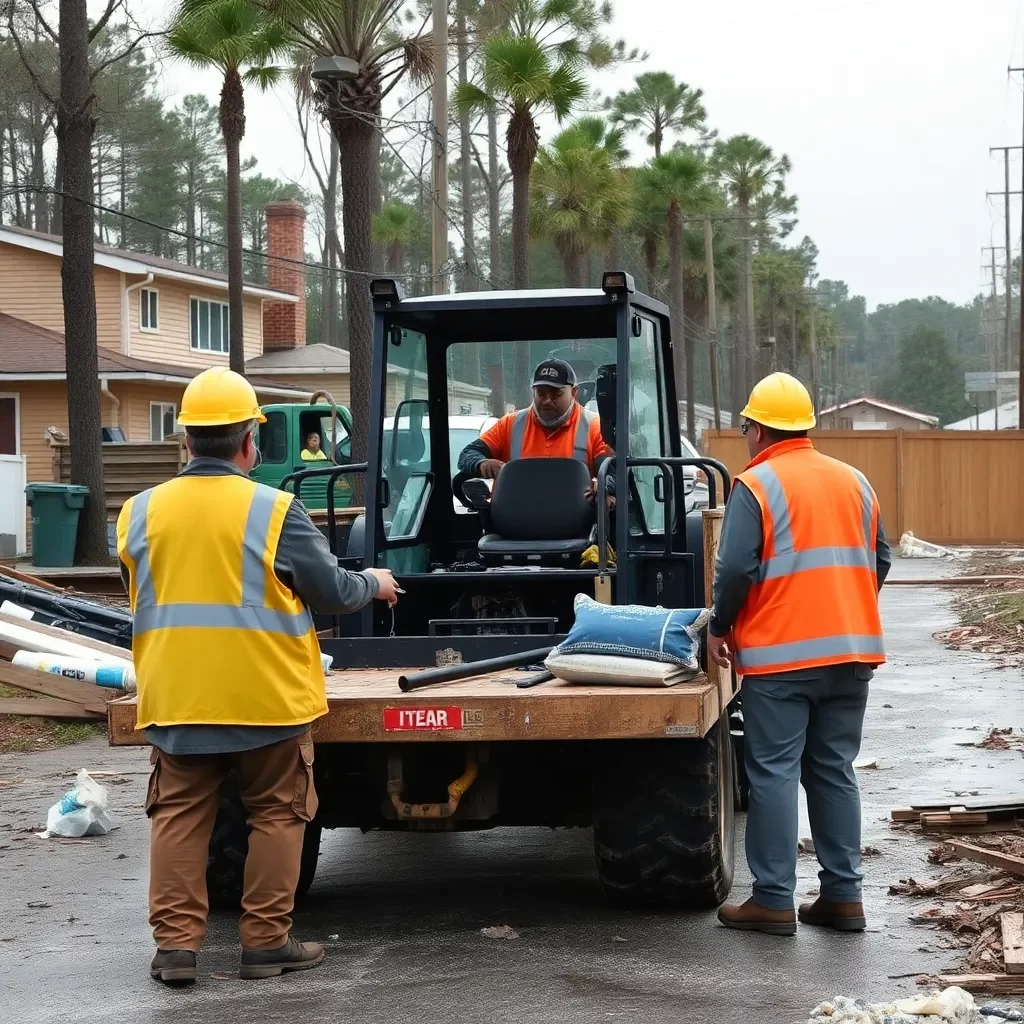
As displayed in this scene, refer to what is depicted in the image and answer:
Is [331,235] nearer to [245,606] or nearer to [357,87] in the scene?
[357,87]

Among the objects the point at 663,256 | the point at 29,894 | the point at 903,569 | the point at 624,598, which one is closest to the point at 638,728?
the point at 624,598

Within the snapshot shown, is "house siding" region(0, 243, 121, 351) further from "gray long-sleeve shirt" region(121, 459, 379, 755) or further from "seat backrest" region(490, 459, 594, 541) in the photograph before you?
"gray long-sleeve shirt" region(121, 459, 379, 755)

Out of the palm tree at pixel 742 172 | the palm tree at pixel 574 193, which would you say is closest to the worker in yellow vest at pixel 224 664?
the palm tree at pixel 574 193

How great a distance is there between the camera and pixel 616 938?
6641 millimetres

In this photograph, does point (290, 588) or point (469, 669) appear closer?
point (290, 588)

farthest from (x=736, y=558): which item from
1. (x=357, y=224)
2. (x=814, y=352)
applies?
(x=814, y=352)

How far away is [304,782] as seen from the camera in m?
6.16

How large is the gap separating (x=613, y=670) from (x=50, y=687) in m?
7.07

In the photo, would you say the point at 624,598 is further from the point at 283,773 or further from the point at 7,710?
the point at 7,710

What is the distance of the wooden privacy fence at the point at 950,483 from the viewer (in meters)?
36.8

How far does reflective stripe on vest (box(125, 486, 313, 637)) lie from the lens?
6.01 metres

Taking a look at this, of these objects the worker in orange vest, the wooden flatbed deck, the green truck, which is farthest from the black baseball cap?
the green truck

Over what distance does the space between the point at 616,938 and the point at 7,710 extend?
7.13m

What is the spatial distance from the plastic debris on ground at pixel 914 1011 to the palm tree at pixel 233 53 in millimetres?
22947
